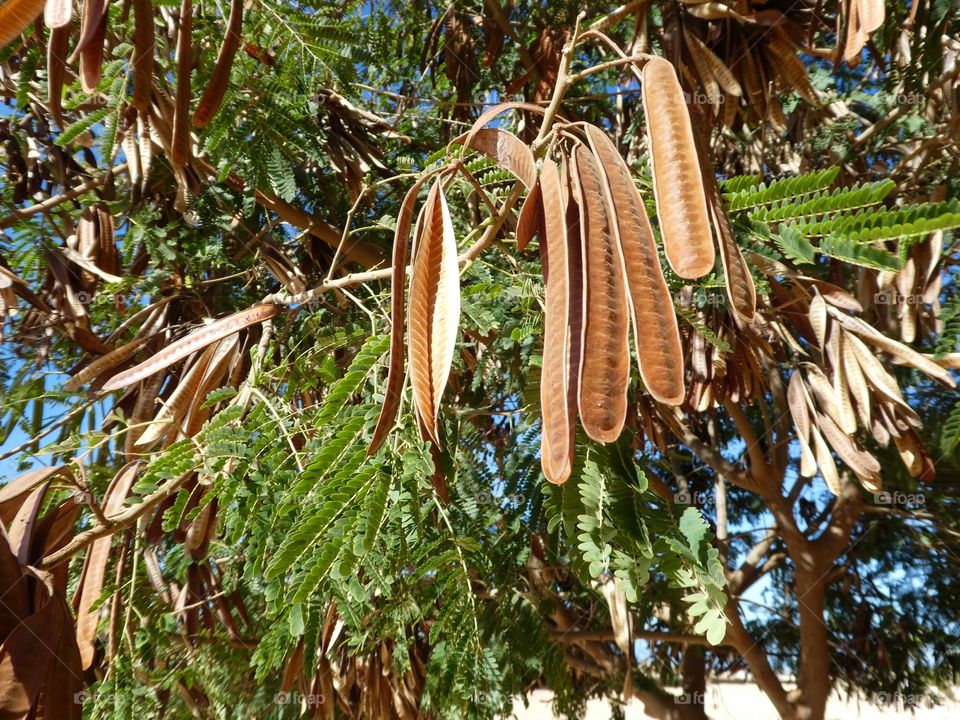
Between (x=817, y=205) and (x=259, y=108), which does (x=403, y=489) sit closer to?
(x=817, y=205)

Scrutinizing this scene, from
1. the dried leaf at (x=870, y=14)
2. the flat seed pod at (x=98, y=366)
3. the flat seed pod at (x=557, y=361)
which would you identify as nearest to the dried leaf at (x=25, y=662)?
the flat seed pod at (x=557, y=361)

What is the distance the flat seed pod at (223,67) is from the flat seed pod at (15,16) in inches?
14.3

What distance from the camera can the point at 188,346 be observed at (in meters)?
1.68

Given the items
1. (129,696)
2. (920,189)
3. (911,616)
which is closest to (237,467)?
(129,696)

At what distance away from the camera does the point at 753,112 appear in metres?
2.19

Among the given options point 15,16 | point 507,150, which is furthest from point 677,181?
point 15,16

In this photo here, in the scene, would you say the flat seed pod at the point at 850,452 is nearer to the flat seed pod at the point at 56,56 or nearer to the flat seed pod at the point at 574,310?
the flat seed pod at the point at 574,310

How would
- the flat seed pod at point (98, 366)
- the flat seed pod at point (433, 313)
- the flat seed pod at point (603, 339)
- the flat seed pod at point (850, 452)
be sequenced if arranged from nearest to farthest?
the flat seed pod at point (603, 339)
the flat seed pod at point (433, 313)
the flat seed pod at point (850, 452)
the flat seed pod at point (98, 366)

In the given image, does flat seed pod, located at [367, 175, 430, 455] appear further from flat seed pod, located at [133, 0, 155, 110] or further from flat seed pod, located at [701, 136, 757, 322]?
flat seed pod, located at [133, 0, 155, 110]

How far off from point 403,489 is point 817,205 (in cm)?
84

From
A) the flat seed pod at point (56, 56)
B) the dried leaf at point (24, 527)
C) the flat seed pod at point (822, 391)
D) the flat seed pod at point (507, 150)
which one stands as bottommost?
the dried leaf at point (24, 527)

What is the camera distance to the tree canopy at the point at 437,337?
92 cm

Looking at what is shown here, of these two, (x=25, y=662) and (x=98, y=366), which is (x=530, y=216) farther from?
(x=98, y=366)

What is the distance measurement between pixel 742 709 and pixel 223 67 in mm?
7246
